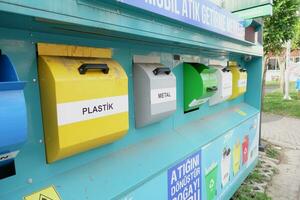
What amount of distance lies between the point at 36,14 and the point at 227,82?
2.33m

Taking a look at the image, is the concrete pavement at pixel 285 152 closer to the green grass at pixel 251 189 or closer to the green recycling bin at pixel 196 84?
the green grass at pixel 251 189

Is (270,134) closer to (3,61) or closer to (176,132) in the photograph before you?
(176,132)

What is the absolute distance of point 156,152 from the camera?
1.86 meters

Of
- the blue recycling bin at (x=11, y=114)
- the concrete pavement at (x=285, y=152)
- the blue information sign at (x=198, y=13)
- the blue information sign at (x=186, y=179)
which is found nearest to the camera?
the blue recycling bin at (x=11, y=114)

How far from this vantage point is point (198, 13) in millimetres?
1829

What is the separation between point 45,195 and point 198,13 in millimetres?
1382

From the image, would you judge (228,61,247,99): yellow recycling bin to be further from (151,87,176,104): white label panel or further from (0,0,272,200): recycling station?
(151,87,176,104): white label panel

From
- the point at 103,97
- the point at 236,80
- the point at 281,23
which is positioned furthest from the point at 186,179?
the point at 281,23

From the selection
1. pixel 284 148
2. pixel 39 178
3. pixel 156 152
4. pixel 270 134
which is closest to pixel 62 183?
pixel 39 178

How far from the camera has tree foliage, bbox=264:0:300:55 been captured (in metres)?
5.73

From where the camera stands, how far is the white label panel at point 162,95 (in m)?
1.71

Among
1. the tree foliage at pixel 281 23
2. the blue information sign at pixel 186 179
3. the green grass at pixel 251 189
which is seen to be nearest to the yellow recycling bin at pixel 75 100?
the blue information sign at pixel 186 179

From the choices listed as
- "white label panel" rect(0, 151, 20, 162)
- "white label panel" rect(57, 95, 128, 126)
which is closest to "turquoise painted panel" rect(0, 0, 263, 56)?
"white label panel" rect(57, 95, 128, 126)

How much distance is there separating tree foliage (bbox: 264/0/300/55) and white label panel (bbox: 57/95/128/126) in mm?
5279
